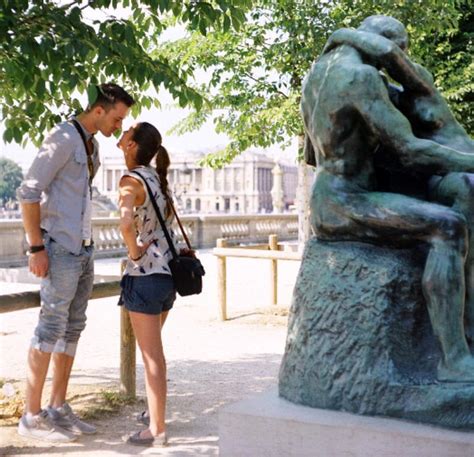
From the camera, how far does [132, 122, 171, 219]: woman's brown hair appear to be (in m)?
5.05

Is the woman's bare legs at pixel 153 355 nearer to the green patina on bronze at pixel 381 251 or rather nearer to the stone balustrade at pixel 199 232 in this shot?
the green patina on bronze at pixel 381 251

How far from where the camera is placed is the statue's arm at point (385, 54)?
3875 millimetres

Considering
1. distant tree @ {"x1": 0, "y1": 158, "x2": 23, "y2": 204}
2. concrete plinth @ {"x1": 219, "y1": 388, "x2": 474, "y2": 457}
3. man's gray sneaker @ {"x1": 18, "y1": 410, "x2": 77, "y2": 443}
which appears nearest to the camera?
concrete plinth @ {"x1": 219, "y1": 388, "x2": 474, "y2": 457}

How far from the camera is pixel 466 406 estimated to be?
347 centimetres

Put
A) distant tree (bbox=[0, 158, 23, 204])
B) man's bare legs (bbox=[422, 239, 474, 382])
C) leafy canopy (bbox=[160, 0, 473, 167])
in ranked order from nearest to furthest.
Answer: man's bare legs (bbox=[422, 239, 474, 382])
leafy canopy (bbox=[160, 0, 473, 167])
distant tree (bbox=[0, 158, 23, 204])

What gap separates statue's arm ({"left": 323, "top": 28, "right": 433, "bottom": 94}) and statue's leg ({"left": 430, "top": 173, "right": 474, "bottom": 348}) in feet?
1.57

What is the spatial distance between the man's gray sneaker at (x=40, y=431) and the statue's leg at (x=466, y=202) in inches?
106

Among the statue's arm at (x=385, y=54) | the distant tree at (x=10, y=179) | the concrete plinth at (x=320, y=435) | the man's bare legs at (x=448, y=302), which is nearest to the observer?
the concrete plinth at (x=320, y=435)

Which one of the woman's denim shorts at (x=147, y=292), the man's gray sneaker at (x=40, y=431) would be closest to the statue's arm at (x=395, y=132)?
the woman's denim shorts at (x=147, y=292)

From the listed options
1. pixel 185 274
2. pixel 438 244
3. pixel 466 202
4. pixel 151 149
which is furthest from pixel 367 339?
pixel 151 149

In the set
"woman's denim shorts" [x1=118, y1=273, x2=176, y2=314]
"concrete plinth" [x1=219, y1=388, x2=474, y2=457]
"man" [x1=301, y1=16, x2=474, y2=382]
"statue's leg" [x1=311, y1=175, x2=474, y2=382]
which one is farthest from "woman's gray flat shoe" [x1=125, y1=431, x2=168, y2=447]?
"statue's leg" [x1=311, y1=175, x2=474, y2=382]

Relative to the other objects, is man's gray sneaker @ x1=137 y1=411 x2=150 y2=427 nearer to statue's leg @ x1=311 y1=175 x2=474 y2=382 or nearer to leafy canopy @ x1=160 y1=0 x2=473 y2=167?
statue's leg @ x1=311 y1=175 x2=474 y2=382

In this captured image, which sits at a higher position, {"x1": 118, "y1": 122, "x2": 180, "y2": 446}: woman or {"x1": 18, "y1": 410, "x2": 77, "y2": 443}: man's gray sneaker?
{"x1": 118, "y1": 122, "x2": 180, "y2": 446}: woman

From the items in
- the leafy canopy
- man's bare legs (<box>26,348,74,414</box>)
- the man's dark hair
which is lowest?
man's bare legs (<box>26,348,74,414</box>)
